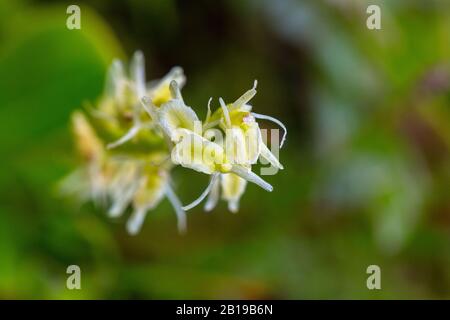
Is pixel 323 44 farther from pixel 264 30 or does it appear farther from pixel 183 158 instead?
pixel 183 158

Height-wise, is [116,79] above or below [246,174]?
above

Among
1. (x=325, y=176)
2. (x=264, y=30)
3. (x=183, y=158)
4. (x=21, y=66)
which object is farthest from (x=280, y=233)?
(x=183, y=158)

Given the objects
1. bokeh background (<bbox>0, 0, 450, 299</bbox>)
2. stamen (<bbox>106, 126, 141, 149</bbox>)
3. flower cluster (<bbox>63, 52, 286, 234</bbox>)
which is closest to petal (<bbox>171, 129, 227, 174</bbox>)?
flower cluster (<bbox>63, 52, 286, 234</bbox>)

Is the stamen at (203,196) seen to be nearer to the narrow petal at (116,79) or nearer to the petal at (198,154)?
the petal at (198,154)

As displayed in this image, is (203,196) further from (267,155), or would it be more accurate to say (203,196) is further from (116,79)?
(116,79)

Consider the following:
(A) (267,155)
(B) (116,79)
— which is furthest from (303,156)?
(A) (267,155)
